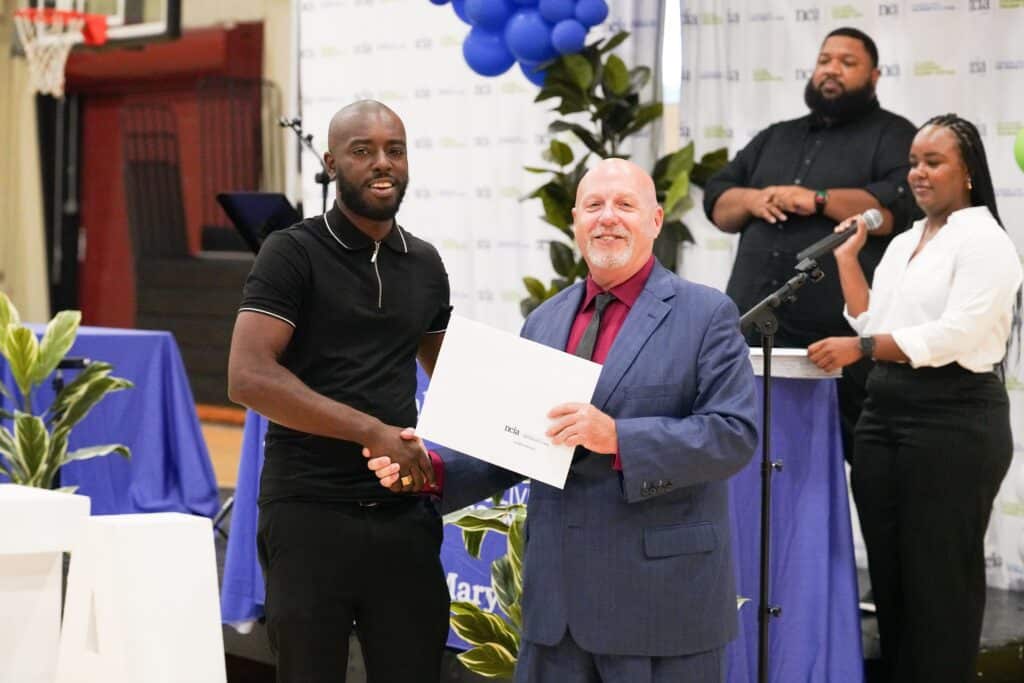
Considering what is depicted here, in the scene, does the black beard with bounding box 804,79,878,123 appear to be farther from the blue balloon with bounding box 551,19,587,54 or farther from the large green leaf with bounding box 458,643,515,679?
the large green leaf with bounding box 458,643,515,679

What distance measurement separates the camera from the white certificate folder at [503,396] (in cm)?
267

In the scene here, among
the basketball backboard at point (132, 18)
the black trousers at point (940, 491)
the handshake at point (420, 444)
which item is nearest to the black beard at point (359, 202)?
the handshake at point (420, 444)

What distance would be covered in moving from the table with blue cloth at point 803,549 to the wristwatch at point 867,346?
0.18m

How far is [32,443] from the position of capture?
584cm

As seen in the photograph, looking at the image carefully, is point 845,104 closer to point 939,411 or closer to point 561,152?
point 561,152

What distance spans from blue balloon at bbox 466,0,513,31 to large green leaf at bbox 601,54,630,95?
1.67ft

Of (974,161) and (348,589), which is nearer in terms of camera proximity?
(348,589)

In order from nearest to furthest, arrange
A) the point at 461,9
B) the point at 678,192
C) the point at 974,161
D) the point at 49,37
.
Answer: the point at 974,161
the point at 678,192
the point at 461,9
the point at 49,37

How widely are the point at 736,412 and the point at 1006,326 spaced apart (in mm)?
1803

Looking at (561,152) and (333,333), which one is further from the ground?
(561,152)

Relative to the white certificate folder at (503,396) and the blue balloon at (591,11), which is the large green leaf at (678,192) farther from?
the white certificate folder at (503,396)

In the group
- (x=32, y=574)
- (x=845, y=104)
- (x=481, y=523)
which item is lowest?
(x=481, y=523)

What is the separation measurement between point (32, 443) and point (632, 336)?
3.91m

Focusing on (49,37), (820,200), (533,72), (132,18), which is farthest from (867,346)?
(132,18)
